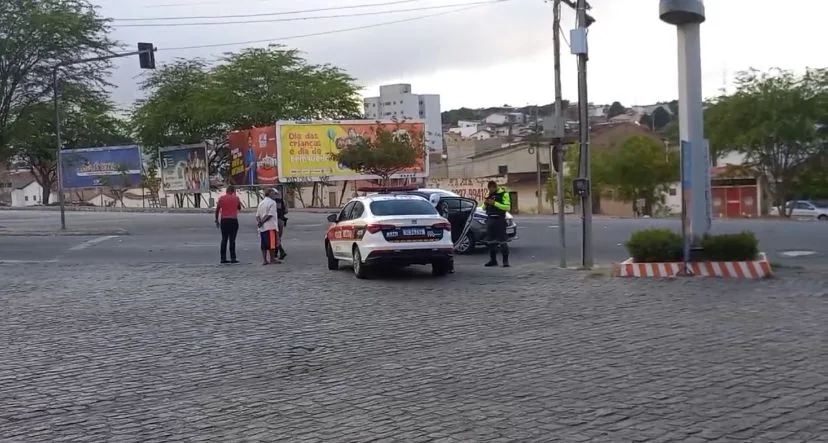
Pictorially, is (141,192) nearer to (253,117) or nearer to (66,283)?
(253,117)

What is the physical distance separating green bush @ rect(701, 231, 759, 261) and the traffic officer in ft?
12.9

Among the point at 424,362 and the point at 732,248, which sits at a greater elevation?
the point at 732,248

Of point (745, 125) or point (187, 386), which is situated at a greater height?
point (745, 125)

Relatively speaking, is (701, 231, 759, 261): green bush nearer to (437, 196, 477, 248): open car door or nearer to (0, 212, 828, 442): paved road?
(0, 212, 828, 442): paved road

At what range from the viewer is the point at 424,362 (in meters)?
9.48

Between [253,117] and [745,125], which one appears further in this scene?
[253,117]

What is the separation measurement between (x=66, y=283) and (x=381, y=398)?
11465 mm

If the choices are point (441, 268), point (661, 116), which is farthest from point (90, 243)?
point (661, 116)

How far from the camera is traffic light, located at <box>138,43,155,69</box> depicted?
30641 mm

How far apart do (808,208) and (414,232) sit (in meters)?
Result: 37.7

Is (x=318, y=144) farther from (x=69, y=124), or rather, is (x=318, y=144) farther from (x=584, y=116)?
(x=584, y=116)

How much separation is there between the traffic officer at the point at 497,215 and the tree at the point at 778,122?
3070 cm

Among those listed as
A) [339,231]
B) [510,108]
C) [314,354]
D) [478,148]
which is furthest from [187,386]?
[510,108]

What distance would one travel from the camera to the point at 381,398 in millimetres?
7973
